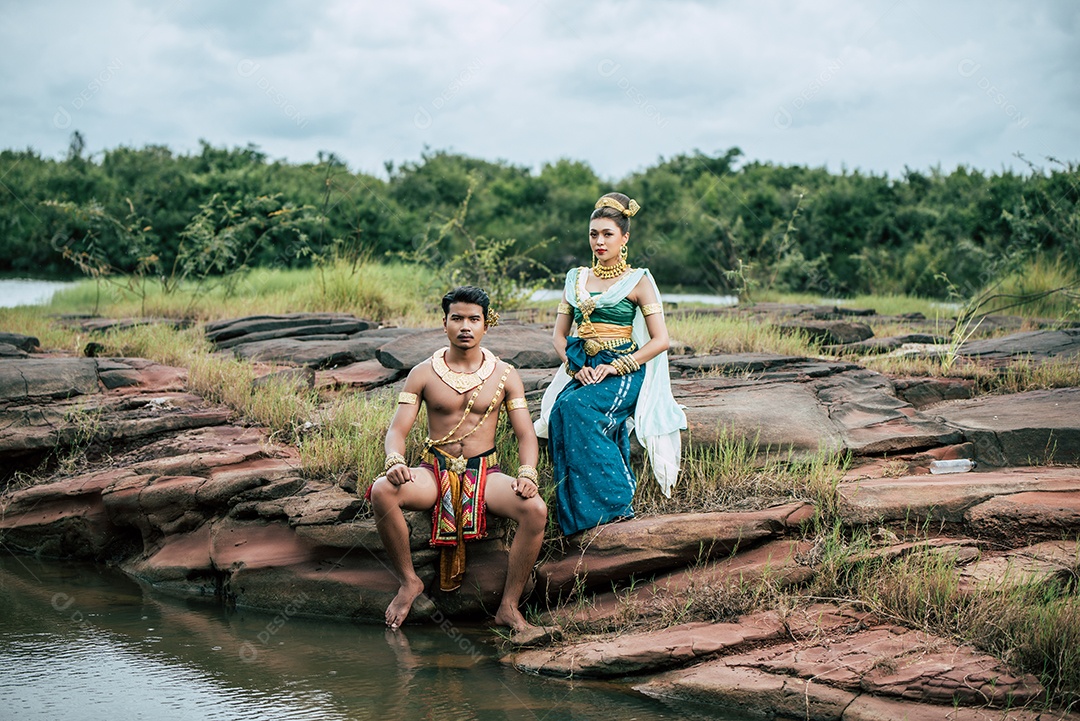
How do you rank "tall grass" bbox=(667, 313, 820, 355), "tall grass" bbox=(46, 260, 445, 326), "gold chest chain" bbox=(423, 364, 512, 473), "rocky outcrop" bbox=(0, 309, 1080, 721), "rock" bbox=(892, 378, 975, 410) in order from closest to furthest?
1. "rocky outcrop" bbox=(0, 309, 1080, 721)
2. "gold chest chain" bbox=(423, 364, 512, 473)
3. "rock" bbox=(892, 378, 975, 410)
4. "tall grass" bbox=(667, 313, 820, 355)
5. "tall grass" bbox=(46, 260, 445, 326)

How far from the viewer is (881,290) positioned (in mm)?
19047

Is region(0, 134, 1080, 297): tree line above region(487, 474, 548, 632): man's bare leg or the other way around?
above

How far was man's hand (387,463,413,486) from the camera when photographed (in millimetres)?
4758

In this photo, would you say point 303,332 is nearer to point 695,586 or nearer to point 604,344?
point 604,344

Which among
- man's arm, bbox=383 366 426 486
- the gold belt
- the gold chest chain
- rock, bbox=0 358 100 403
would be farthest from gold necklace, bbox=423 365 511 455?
rock, bbox=0 358 100 403

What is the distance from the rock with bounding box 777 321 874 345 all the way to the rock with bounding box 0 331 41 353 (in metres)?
6.75

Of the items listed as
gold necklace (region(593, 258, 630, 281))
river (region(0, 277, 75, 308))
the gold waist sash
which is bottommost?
the gold waist sash

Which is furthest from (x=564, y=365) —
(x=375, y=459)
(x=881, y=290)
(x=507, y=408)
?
(x=881, y=290)

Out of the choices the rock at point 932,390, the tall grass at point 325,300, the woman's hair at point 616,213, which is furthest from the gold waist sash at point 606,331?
the tall grass at point 325,300

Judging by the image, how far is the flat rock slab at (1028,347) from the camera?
24.8 feet

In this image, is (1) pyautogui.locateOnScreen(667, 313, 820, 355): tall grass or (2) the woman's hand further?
→ (1) pyautogui.locateOnScreen(667, 313, 820, 355): tall grass

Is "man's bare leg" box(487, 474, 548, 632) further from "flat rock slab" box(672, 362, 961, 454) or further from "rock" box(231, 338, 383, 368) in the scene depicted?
"rock" box(231, 338, 383, 368)

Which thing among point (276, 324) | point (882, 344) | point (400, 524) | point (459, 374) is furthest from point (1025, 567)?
point (276, 324)

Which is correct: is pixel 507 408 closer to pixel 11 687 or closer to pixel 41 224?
pixel 11 687
